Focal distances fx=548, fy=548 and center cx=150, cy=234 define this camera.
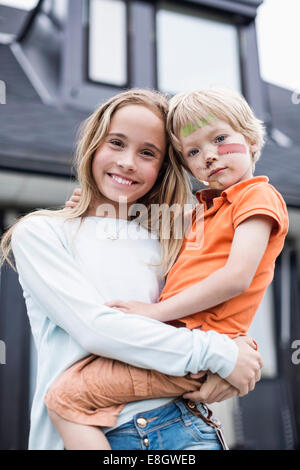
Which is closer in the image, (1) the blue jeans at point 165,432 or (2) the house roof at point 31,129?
(1) the blue jeans at point 165,432

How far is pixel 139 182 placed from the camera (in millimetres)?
1446

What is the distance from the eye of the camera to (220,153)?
139cm

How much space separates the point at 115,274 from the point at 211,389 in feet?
1.16

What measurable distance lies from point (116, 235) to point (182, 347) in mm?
391

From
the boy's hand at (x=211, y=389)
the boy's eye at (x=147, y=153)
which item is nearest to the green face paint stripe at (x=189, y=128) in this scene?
the boy's eye at (x=147, y=153)

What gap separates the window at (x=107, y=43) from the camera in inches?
192

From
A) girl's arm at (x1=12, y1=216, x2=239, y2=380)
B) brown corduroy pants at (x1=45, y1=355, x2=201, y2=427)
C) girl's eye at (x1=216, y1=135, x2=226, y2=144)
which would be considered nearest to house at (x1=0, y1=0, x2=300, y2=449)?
girl's eye at (x1=216, y1=135, x2=226, y2=144)

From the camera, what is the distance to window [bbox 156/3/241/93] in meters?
5.18

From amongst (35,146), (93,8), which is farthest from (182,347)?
(93,8)

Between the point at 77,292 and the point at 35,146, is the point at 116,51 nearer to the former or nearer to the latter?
the point at 35,146

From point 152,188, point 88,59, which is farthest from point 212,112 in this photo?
point 88,59

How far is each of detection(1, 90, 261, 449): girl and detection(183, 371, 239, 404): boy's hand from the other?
3 centimetres

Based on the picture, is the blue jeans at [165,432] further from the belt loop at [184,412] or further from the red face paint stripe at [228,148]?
the red face paint stripe at [228,148]

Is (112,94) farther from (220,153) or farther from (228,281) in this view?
(228,281)
